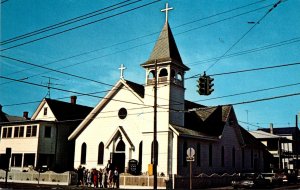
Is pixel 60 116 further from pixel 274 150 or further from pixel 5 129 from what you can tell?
pixel 274 150

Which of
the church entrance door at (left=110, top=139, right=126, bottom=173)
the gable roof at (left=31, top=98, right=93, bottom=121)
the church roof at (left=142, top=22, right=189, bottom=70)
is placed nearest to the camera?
the church roof at (left=142, top=22, right=189, bottom=70)

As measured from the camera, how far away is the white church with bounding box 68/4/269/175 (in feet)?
116

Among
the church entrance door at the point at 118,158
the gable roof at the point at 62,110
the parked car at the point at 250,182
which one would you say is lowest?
the parked car at the point at 250,182

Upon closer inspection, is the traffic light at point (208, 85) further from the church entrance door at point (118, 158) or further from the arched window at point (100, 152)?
the arched window at point (100, 152)

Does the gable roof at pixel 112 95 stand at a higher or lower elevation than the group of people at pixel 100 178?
higher

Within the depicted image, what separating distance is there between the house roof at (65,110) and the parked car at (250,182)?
24684 millimetres

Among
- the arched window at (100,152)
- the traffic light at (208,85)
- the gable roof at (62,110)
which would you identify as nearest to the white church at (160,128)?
the arched window at (100,152)

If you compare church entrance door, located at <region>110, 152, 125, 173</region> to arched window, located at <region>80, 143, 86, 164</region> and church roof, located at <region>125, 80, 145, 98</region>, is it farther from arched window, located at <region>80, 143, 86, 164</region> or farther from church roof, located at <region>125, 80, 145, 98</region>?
church roof, located at <region>125, 80, 145, 98</region>

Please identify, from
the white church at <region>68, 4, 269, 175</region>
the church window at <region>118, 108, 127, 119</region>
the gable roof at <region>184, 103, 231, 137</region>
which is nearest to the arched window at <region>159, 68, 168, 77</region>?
the white church at <region>68, 4, 269, 175</region>

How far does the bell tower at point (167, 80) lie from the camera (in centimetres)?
3566

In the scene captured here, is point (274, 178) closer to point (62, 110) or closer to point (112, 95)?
point (112, 95)

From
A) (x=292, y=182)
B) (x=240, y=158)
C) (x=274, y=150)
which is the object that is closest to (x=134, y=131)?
(x=240, y=158)

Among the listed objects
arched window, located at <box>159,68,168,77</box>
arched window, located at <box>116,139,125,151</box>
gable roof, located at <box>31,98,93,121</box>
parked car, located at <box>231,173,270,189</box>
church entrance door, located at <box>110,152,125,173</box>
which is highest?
arched window, located at <box>159,68,168,77</box>

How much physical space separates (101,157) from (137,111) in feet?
22.0
